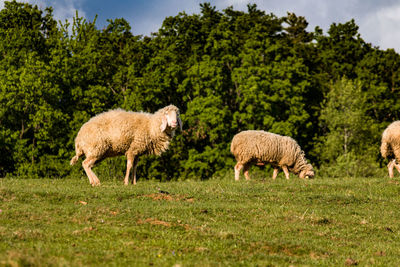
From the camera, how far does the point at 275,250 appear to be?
9.80m

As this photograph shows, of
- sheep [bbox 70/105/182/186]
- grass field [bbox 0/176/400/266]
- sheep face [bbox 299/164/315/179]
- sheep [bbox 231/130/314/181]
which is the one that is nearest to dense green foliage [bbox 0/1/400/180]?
sheep face [bbox 299/164/315/179]

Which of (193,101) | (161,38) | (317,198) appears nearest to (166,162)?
(193,101)

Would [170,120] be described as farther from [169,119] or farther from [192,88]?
[192,88]

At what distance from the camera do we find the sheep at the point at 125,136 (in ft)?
61.6

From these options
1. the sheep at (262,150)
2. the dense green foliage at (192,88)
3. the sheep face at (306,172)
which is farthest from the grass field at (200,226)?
the dense green foliage at (192,88)

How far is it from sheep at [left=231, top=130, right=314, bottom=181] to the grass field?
22.3 feet

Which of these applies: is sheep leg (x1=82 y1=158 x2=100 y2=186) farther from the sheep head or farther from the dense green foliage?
the dense green foliage

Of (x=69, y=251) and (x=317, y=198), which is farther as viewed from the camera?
(x=317, y=198)

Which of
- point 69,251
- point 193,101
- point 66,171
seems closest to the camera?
point 69,251

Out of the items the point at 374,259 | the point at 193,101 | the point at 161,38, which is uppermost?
the point at 161,38

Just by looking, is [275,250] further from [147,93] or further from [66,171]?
[147,93]

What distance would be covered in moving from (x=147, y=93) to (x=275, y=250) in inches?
1391

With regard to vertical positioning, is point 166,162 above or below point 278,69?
below

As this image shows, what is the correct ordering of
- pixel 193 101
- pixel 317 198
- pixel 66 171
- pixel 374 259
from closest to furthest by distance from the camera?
pixel 374 259 < pixel 317 198 < pixel 66 171 < pixel 193 101
